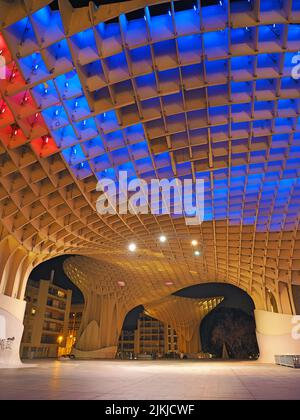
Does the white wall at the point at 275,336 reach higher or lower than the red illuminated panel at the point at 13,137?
lower

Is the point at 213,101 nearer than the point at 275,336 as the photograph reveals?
Yes

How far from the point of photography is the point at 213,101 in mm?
18875

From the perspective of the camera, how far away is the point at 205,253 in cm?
4375

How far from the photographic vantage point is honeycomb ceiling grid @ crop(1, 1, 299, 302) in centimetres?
1454

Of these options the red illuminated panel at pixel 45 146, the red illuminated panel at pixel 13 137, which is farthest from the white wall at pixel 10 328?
the red illuminated panel at pixel 13 137

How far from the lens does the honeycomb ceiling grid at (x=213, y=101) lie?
47.7ft

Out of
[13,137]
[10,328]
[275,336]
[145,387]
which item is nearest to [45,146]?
[13,137]

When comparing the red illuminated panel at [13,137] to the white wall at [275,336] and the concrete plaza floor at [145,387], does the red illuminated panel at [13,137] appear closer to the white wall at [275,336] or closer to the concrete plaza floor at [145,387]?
the concrete plaza floor at [145,387]

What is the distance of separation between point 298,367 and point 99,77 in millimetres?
26444

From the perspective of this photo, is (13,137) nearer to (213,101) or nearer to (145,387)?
(213,101)

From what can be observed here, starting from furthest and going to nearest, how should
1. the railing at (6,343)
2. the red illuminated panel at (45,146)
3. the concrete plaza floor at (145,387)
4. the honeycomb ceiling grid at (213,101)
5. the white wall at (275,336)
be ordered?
the white wall at (275,336) < the railing at (6,343) < the red illuminated panel at (45,146) < the honeycomb ceiling grid at (213,101) < the concrete plaza floor at (145,387)

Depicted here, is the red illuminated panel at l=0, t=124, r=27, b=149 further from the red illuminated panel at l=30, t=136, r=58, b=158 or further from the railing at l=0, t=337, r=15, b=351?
the railing at l=0, t=337, r=15, b=351
